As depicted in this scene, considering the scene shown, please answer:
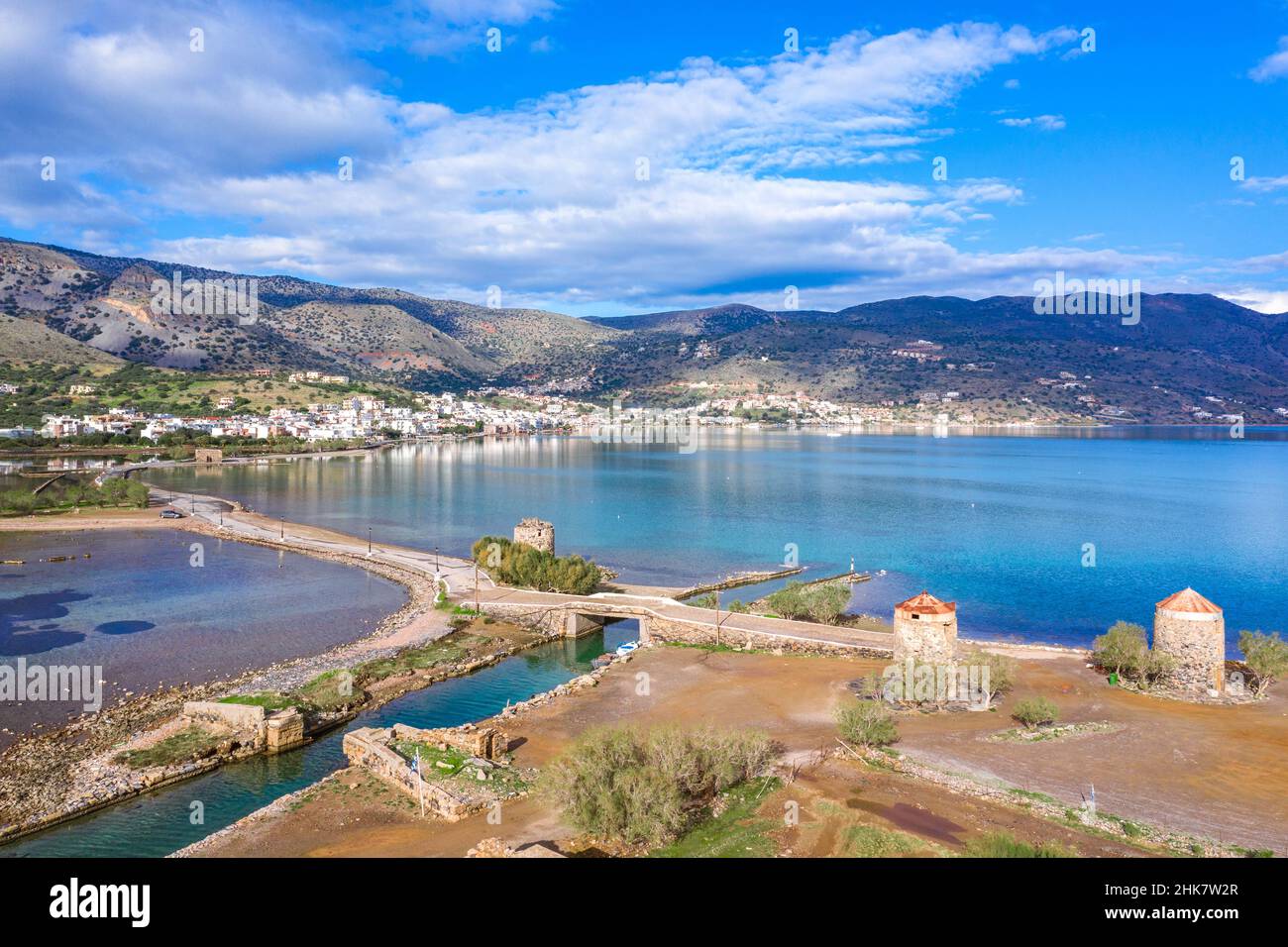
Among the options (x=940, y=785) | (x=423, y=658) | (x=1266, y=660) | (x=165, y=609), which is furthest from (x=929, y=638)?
(x=165, y=609)

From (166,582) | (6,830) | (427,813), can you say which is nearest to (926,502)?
(166,582)

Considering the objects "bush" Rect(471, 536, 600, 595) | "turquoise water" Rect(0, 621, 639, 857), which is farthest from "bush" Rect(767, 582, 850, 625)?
"turquoise water" Rect(0, 621, 639, 857)

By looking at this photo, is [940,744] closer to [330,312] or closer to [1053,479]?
[1053,479]

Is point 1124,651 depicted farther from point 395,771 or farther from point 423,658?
point 423,658

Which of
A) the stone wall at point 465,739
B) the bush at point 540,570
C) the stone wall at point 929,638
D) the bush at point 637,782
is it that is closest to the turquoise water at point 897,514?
the bush at point 540,570

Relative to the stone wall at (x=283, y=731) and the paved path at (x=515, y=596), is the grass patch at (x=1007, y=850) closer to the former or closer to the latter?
the paved path at (x=515, y=596)

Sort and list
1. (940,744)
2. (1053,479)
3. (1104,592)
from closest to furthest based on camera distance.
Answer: (940,744), (1104,592), (1053,479)
